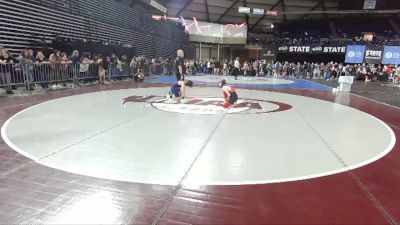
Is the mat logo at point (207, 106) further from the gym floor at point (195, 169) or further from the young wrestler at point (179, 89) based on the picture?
the gym floor at point (195, 169)

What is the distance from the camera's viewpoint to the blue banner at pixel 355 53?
1038 inches

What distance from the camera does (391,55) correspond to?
81.3 feet

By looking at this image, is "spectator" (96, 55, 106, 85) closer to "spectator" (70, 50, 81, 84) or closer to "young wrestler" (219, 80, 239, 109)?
"spectator" (70, 50, 81, 84)

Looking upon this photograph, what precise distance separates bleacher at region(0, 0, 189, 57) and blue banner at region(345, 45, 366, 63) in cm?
1652

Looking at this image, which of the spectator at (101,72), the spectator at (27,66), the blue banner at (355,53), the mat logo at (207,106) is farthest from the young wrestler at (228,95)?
the blue banner at (355,53)

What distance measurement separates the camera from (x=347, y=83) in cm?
1448

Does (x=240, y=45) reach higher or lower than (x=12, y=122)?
higher

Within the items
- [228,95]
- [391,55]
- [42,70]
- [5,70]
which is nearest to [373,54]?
[391,55]

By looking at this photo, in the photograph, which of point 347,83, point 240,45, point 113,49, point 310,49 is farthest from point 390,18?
point 113,49

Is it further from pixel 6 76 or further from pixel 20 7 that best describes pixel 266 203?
pixel 20 7

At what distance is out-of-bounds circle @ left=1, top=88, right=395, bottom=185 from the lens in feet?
12.0

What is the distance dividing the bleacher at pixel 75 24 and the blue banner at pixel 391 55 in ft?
61.4

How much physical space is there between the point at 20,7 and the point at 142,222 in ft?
41.2

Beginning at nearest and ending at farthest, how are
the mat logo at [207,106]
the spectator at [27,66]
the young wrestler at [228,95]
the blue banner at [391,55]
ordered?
the mat logo at [207,106] < the young wrestler at [228,95] < the spectator at [27,66] < the blue banner at [391,55]
